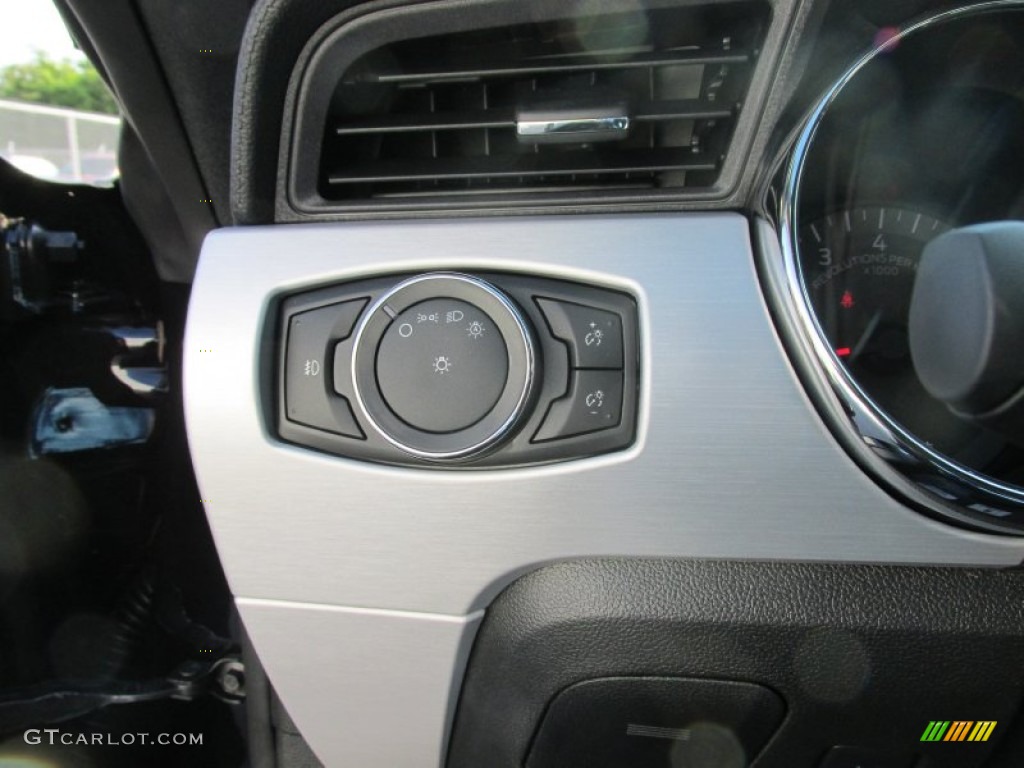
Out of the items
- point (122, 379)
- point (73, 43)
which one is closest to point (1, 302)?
point (122, 379)

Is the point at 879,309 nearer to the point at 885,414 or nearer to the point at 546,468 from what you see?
the point at 885,414

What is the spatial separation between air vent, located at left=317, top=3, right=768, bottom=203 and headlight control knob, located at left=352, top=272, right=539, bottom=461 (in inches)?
6.0

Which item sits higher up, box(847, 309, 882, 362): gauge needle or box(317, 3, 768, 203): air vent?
box(317, 3, 768, 203): air vent

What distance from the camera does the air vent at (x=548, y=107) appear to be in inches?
35.9

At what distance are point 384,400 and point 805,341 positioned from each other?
18.0 inches

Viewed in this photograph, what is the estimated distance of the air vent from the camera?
91 cm

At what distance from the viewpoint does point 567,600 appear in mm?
994

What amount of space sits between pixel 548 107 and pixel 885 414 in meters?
0.50

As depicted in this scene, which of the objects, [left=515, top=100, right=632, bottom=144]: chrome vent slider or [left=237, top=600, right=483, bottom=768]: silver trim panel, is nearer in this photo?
[left=515, top=100, right=632, bottom=144]: chrome vent slider

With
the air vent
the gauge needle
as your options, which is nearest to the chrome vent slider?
the air vent

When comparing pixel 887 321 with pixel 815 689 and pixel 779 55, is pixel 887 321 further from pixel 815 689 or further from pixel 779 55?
pixel 815 689

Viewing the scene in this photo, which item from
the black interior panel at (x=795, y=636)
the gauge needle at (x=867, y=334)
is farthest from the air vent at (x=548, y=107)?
the black interior panel at (x=795, y=636)

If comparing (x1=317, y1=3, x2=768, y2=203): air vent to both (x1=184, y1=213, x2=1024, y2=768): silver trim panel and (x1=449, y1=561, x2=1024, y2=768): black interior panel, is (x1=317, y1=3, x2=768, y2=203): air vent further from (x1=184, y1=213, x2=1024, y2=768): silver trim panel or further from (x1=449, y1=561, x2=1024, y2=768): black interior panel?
(x1=449, y1=561, x2=1024, y2=768): black interior panel

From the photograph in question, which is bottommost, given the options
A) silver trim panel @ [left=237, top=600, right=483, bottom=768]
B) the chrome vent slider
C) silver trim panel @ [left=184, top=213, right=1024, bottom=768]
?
silver trim panel @ [left=237, top=600, right=483, bottom=768]
